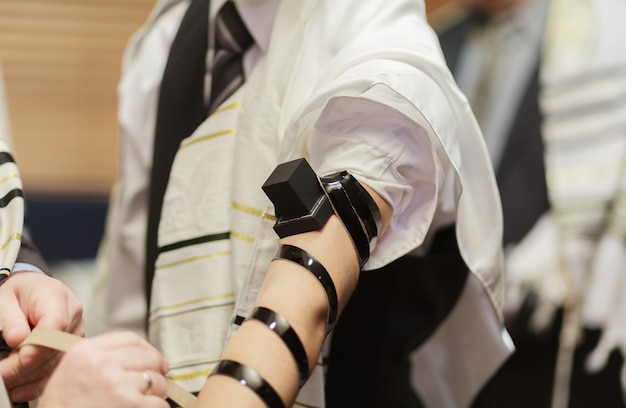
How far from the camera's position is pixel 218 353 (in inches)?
29.3

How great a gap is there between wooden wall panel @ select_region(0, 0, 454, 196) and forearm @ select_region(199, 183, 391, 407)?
184cm

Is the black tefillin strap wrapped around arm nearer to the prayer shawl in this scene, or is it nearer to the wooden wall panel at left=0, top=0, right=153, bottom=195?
the prayer shawl

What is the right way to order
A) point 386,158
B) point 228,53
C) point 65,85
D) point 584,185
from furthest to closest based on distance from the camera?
point 65,85
point 584,185
point 228,53
point 386,158

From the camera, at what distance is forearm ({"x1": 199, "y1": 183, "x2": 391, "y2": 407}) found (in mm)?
566

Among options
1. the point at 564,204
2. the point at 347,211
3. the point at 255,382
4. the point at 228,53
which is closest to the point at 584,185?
the point at 564,204

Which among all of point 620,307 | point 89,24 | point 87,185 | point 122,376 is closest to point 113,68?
point 89,24

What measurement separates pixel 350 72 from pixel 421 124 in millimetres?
74

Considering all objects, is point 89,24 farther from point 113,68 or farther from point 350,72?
point 350,72

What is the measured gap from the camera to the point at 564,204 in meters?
1.45

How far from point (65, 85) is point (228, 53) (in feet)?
5.48

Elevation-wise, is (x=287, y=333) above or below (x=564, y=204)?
above

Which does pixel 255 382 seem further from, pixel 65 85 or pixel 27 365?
pixel 65 85

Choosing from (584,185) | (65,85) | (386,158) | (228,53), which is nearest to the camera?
(386,158)

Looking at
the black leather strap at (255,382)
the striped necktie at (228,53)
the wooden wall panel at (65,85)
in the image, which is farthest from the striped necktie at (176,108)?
the wooden wall panel at (65,85)
